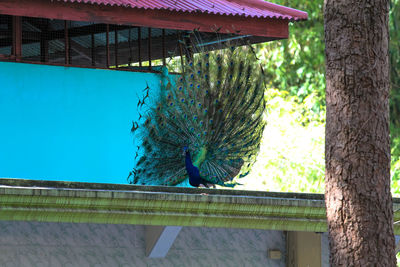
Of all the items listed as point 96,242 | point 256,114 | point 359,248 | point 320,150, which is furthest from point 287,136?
point 359,248

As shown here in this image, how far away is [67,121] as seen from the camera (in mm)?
10234

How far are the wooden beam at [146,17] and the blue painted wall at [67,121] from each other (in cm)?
98

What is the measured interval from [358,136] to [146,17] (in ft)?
15.3

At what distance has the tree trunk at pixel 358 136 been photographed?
5.93m

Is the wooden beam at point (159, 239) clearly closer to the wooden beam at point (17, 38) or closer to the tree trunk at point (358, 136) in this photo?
the tree trunk at point (358, 136)

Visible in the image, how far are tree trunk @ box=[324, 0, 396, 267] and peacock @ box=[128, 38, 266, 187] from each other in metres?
5.11

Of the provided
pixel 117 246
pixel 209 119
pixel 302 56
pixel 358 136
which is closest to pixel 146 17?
pixel 209 119

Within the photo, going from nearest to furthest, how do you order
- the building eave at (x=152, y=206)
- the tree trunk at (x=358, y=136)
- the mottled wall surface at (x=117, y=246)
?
→ the tree trunk at (x=358, y=136)
the building eave at (x=152, y=206)
the mottled wall surface at (x=117, y=246)

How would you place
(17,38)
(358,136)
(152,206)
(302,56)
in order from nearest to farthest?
(358,136), (152,206), (17,38), (302,56)

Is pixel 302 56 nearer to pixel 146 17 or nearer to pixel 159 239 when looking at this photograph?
pixel 146 17

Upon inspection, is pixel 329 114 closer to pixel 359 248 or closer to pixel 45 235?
pixel 359 248

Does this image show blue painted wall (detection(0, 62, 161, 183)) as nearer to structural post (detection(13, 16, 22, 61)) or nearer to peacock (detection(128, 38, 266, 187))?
structural post (detection(13, 16, 22, 61))

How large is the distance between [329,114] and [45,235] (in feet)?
9.26

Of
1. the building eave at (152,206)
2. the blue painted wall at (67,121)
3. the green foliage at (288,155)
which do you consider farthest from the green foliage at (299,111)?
the building eave at (152,206)
